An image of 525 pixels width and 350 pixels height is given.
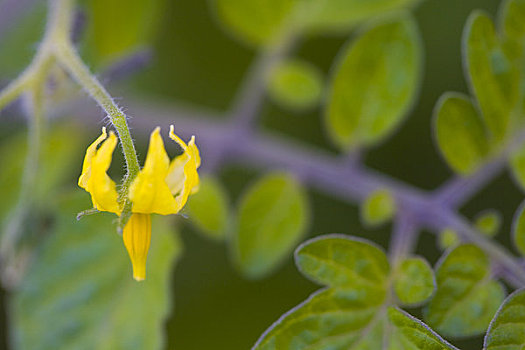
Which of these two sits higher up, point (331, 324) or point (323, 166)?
point (323, 166)

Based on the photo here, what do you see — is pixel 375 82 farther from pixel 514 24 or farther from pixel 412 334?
pixel 412 334

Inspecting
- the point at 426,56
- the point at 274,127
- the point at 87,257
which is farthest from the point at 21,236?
the point at 426,56

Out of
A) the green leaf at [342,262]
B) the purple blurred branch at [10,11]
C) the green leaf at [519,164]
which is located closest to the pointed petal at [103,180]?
the green leaf at [342,262]

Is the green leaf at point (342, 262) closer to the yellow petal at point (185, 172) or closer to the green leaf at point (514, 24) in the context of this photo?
the yellow petal at point (185, 172)

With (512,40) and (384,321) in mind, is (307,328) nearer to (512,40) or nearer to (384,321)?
(384,321)

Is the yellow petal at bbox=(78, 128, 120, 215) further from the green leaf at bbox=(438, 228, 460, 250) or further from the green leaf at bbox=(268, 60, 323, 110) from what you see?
the green leaf at bbox=(268, 60, 323, 110)

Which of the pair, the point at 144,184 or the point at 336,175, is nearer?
the point at 144,184

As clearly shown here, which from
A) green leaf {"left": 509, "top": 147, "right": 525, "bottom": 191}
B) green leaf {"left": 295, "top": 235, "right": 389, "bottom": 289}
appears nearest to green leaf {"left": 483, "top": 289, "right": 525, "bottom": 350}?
green leaf {"left": 295, "top": 235, "right": 389, "bottom": 289}

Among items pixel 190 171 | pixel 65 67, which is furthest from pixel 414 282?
pixel 65 67
